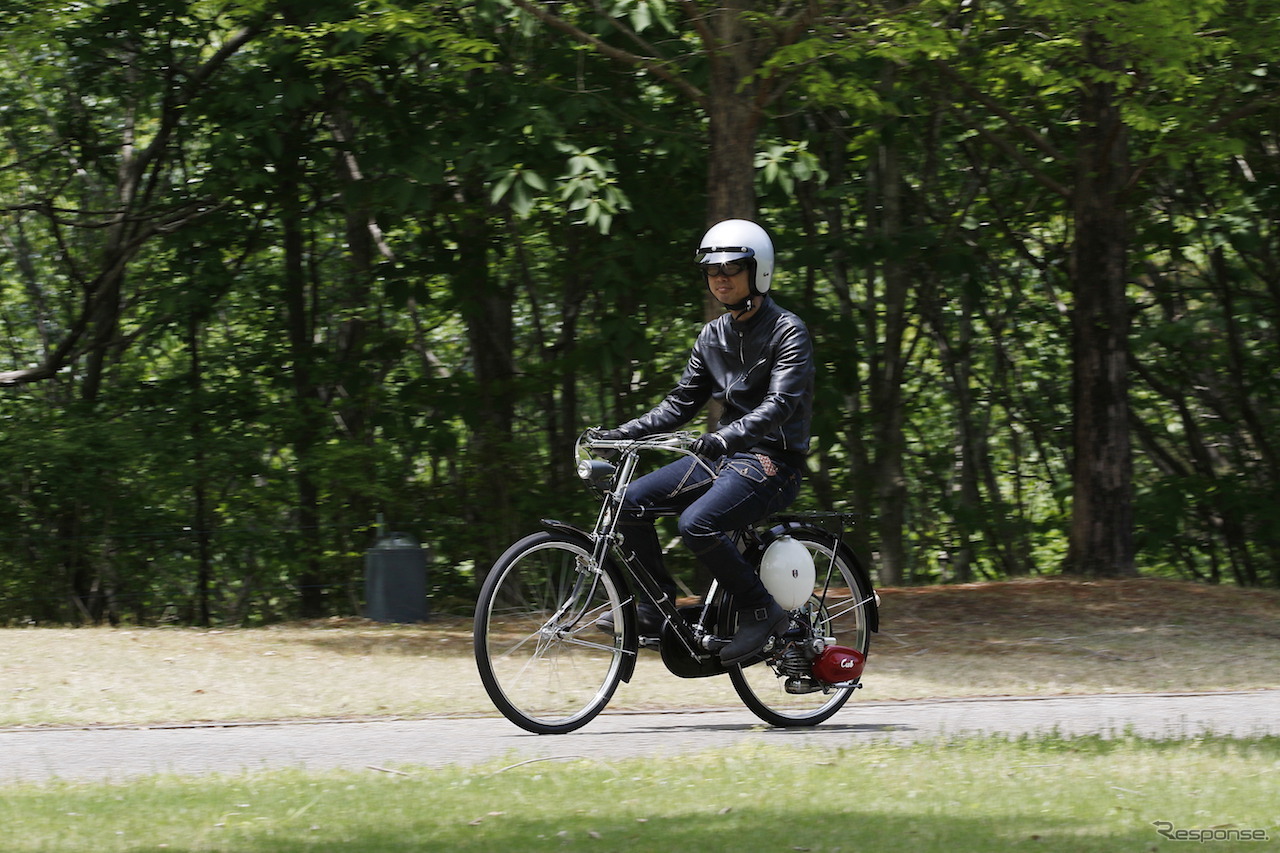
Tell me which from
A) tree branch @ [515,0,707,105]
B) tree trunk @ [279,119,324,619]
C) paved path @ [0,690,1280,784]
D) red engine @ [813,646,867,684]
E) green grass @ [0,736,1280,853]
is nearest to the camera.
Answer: green grass @ [0,736,1280,853]

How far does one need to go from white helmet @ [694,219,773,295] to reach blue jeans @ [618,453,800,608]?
2.64ft

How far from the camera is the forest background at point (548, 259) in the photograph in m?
10.9

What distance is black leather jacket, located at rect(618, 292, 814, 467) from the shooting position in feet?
20.1

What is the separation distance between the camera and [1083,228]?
13820mm

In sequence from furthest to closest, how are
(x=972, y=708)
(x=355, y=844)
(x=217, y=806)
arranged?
(x=972, y=708) < (x=217, y=806) < (x=355, y=844)

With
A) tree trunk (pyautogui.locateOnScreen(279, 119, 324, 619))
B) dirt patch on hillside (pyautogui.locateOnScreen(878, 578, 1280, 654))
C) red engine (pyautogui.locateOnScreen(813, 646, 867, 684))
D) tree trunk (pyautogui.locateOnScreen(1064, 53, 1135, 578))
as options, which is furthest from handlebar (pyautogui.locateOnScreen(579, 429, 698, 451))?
tree trunk (pyautogui.locateOnScreen(1064, 53, 1135, 578))

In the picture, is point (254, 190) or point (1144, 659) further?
point (254, 190)

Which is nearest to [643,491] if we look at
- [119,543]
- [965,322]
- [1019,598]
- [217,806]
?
[217,806]

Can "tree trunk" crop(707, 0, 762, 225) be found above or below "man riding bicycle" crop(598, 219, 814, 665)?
above

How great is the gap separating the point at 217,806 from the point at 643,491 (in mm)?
2279

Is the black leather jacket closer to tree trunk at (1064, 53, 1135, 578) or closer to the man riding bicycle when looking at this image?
the man riding bicycle

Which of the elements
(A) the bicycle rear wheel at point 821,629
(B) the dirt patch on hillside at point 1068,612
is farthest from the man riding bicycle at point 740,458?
(B) the dirt patch on hillside at point 1068,612

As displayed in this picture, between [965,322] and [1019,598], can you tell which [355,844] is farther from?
[965,322]

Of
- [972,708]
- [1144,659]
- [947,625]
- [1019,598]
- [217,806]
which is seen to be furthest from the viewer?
[1019,598]
